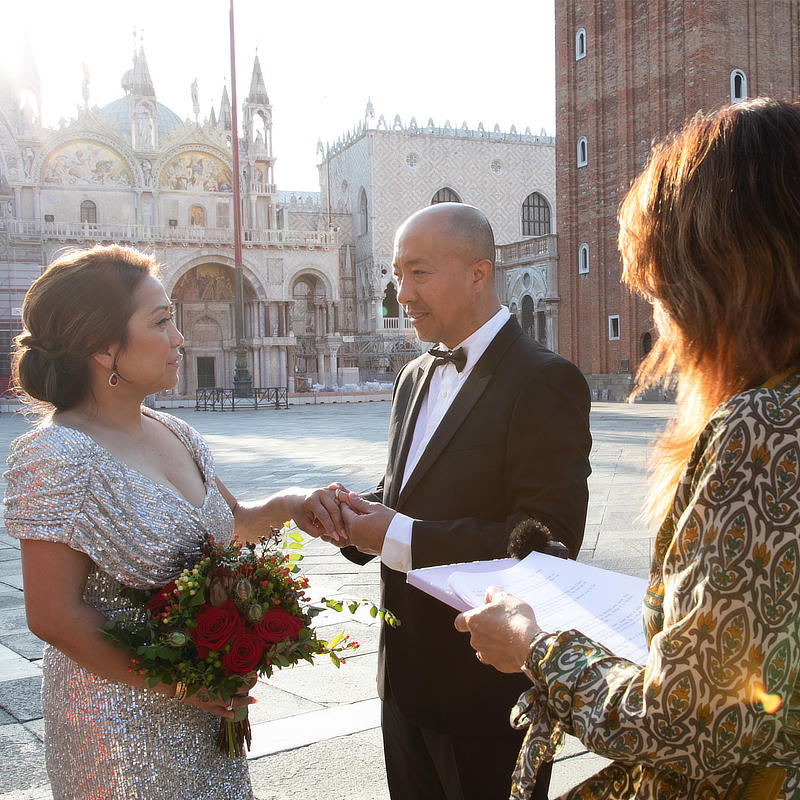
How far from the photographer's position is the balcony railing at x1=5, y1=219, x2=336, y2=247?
37125 millimetres

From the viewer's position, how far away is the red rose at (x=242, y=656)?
5.77ft

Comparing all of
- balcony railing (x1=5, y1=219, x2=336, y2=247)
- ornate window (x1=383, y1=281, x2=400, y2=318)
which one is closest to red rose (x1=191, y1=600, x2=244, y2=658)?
balcony railing (x1=5, y1=219, x2=336, y2=247)

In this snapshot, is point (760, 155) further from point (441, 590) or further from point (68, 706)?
point (68, 706)

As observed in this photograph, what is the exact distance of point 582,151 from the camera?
93.8 ft

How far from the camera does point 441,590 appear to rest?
5.61 feet

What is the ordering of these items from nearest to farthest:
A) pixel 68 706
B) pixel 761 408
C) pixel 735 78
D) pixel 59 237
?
pixel 761 408
pixel 68 706
pixel 735 78
pixel 59 237

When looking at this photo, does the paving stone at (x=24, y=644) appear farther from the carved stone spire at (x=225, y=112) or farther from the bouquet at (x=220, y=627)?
the carved stone spire at (x=225, y=112)

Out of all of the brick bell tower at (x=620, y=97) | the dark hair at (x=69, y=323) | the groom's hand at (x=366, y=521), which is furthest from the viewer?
the brick bell tower at (x=620, y=97)

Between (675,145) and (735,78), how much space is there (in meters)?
26.9

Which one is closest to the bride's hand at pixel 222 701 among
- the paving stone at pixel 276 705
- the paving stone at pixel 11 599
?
the paving stone at pixel 276 705

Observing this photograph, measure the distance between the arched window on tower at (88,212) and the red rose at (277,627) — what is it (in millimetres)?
41137

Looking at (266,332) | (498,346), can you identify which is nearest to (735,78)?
(266,332)

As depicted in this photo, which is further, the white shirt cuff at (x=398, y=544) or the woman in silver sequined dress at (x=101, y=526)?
the white shirt cuff at (x=398, y=544)

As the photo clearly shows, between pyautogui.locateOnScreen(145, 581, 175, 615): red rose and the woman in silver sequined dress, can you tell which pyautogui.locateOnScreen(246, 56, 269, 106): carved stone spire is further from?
pyautogui.locateOnScreen(145, 581, 175, 615): red rose
